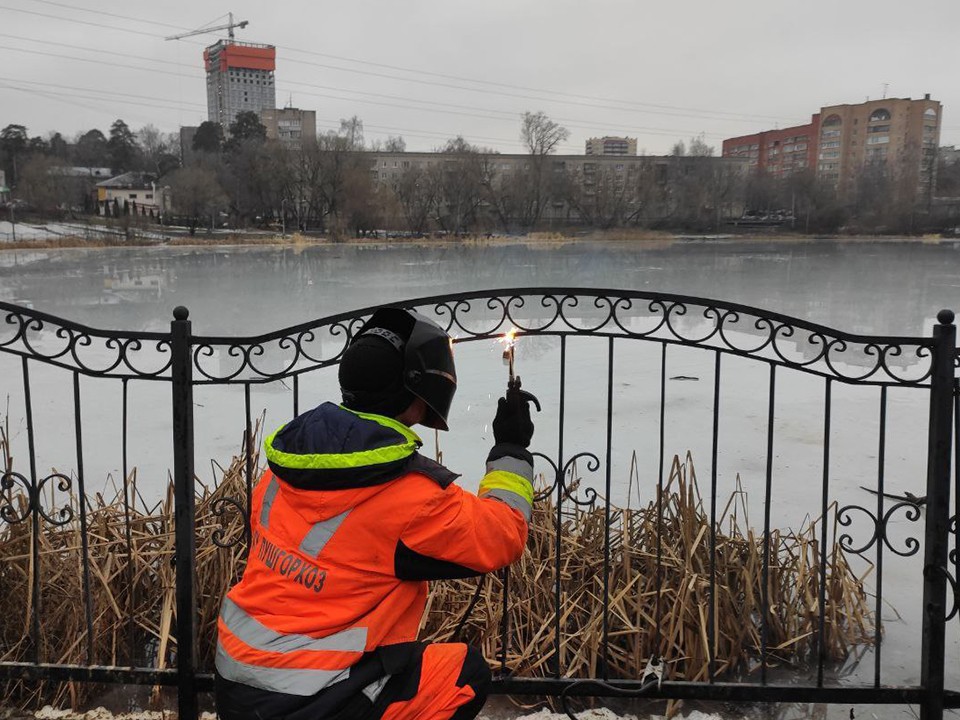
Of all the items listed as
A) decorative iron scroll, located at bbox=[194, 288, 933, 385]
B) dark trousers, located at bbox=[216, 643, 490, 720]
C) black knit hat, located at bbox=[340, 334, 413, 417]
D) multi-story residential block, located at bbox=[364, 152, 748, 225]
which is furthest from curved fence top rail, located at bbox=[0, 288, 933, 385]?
multi-story residential block, located at bbox=[364, 152, 748, 225]

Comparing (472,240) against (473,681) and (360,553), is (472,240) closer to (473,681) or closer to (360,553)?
(473,681)

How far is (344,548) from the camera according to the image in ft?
5.40

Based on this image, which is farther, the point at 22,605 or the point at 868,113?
the point at 868,113

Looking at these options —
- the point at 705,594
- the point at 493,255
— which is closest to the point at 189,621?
the point at 705,594

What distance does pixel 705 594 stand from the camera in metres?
3.23

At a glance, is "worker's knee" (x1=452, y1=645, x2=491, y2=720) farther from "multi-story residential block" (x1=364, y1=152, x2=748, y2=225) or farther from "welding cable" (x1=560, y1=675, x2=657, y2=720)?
"multi-story residential block" (x1=364, y1=152, x2=748, y2=225)

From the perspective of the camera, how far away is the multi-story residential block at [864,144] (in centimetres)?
5103

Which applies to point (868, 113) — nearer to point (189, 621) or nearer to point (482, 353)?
point (482, 353)

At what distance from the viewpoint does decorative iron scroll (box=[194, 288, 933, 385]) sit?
2.57m

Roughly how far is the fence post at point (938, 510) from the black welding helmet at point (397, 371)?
1.60m

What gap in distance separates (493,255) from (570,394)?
749 inches

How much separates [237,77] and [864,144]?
323ft

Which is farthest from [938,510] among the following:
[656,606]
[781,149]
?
[781,149]

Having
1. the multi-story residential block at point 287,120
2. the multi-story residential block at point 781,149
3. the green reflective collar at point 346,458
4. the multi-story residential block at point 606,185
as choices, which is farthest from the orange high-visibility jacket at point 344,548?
the multi-story residential block at point 287,120
